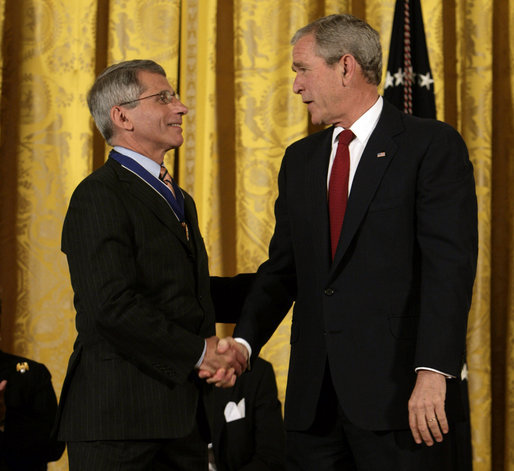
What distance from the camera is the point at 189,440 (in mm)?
2174

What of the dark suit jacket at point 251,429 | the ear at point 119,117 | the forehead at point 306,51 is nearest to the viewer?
the forehead at point 306,51

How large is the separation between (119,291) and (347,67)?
865 millimetres

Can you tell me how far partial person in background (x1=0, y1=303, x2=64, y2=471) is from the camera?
313cm

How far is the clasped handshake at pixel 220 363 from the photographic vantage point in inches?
83.7

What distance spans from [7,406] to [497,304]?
2.46 m

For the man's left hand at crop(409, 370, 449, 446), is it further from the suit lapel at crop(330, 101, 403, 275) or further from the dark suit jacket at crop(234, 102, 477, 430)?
the suit lapel at crop(330, 101, 403, 275)

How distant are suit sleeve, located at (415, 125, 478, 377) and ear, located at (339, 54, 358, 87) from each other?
1.12 ft

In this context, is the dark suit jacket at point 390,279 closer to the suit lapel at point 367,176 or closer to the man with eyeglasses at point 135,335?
the suit lapel at point 367,176

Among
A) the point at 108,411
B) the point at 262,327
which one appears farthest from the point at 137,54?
the point at 108,411

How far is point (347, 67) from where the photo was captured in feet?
7.23

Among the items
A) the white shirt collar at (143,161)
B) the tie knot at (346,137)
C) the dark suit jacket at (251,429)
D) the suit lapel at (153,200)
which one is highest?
the tie knot at (346,137)

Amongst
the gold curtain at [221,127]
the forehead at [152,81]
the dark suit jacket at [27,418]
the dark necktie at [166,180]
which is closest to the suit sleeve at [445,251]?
the dark necktie at [166,180]

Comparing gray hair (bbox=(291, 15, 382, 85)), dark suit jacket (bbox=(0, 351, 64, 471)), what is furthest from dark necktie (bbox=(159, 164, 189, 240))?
dark suit jacket (bbox=(0, 351, 64, 471))

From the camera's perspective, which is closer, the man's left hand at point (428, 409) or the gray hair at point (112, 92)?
the man's left hand at point (428, 409)
